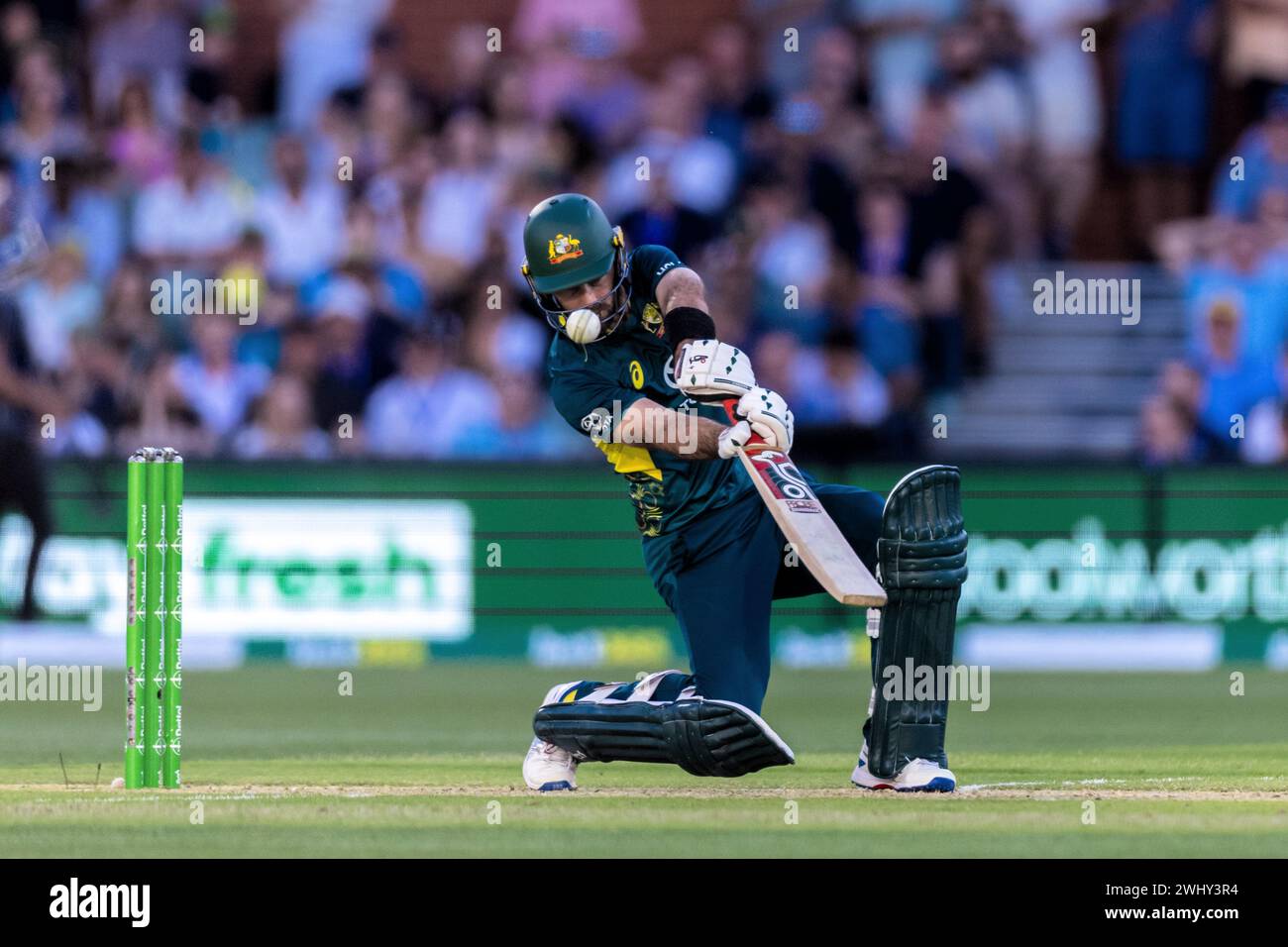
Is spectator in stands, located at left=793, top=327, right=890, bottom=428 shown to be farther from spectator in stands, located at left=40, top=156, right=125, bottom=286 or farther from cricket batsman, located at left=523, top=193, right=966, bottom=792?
cricket batsman, located at left=523, top=193, right=966, bottom=792

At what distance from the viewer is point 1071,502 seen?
17.0 meters

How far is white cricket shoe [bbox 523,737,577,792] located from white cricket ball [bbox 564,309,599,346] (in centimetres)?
158

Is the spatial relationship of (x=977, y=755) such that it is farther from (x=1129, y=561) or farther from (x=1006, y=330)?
(x=1006, y=330)

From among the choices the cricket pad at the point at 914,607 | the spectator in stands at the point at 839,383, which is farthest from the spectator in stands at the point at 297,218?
the cricket pad at the point at 914,607

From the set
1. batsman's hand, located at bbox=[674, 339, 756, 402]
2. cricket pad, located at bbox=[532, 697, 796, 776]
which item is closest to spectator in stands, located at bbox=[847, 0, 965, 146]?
batsman's hand, located at bbox=[674, 339, 756, 402]

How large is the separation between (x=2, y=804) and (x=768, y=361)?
9.75 m

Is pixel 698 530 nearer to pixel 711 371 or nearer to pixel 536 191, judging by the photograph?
pixel 711 371

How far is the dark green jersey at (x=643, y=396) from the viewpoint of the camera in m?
9.36

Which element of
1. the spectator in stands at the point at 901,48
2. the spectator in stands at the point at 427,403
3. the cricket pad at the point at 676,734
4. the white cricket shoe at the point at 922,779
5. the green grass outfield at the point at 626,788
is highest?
the spectator in stands at the point at 901,48

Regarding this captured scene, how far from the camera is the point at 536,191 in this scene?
1925 centimetres

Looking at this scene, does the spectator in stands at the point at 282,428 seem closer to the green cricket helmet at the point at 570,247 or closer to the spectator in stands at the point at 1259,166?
the spectator in stands at the point at 1259,166

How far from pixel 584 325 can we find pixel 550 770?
1721 millimetres

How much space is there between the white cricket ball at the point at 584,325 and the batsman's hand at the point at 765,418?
621mm

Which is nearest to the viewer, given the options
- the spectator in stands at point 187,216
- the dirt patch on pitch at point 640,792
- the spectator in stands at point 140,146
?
the dirt patch on pitch at point 640,792
